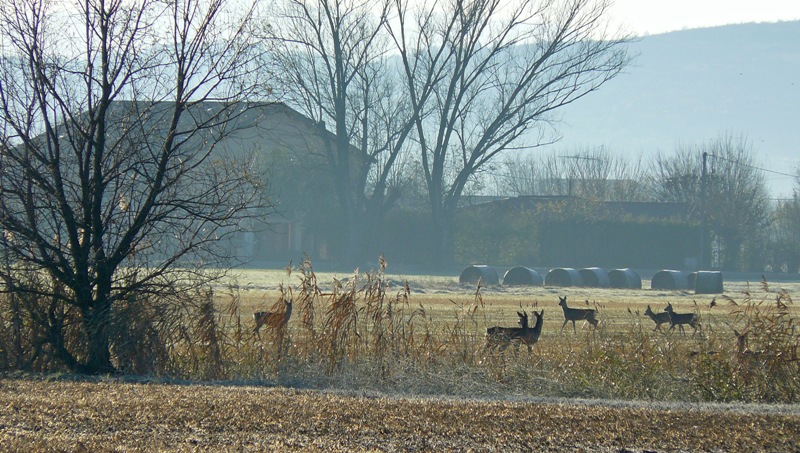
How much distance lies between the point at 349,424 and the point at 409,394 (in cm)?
244

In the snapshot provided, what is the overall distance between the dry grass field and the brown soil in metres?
0.02

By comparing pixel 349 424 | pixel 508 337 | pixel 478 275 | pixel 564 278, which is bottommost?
pixel 349 424

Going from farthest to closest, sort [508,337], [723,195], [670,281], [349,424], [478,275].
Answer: [723,195] → [670,281] → [478,275] → [508,337] → [349,424]

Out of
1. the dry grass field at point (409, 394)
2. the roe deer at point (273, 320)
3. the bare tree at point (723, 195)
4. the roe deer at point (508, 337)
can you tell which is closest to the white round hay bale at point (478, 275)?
the bare tree at point (723, 195)

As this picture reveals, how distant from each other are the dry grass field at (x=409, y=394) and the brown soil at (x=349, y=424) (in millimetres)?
22

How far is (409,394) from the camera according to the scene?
11.6m

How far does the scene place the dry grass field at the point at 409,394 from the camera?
28.9 ft

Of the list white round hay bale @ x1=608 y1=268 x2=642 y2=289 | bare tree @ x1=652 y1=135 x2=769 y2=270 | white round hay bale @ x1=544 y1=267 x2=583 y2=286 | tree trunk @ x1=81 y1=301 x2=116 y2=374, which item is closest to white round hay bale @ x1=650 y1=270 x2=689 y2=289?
white round hay bale @ x1=608 y1=268 x2=642 y2=289

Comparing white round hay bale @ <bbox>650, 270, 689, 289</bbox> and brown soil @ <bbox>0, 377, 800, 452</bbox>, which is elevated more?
white round hay bale @ <bbox>650, 270, 689, 289</bbox>

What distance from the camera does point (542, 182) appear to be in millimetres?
117250

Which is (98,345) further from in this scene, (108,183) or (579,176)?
(579,176)

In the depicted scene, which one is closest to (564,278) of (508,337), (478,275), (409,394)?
(478,275)

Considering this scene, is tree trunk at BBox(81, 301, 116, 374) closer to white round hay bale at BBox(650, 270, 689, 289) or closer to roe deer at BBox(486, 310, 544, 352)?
roe deer at BBox(486, 310, 544, 352)

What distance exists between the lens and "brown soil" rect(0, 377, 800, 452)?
28.0ft
